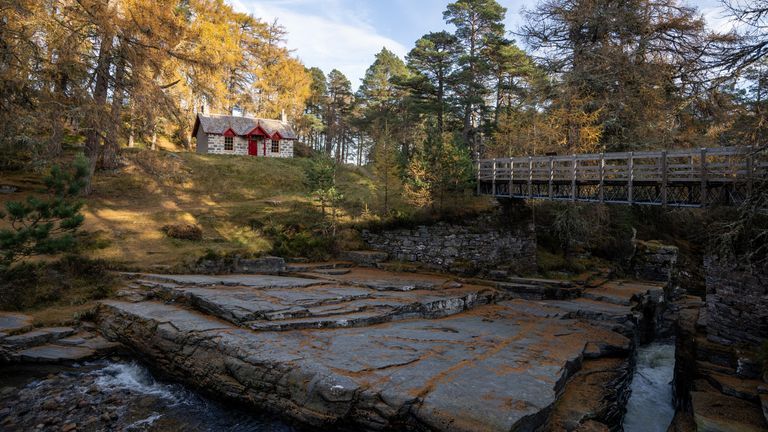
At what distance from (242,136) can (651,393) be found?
36951 millimetres

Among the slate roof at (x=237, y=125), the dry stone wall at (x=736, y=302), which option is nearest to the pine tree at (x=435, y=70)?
the slate roof at (x=237, y=125)

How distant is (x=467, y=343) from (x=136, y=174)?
83.6ft

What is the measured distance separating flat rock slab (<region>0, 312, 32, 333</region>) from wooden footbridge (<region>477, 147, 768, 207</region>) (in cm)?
1703

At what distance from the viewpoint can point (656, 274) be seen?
24906mm

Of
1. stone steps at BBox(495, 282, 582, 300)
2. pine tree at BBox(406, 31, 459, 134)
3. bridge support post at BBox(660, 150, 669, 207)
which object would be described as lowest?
stone steps at BBox(495, 282, 582, 300)

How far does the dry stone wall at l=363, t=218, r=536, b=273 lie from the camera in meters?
20.7

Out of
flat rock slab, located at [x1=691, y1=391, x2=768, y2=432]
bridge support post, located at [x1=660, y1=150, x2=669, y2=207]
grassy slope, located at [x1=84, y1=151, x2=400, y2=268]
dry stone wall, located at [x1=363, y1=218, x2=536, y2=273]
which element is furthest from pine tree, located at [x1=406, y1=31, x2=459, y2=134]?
flat rock slab, located at [x1=691, y1=391, x2=768, y2=432]

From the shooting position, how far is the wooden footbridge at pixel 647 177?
12.0 metres

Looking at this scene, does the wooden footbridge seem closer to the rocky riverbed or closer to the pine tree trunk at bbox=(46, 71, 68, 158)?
the rocky riverbed

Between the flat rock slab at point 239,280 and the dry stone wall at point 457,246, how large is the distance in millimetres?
6363

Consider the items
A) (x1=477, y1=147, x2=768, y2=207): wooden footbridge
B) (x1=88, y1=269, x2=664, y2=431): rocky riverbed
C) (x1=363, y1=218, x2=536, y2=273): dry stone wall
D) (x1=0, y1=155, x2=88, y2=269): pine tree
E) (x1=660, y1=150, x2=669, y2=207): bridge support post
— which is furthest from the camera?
(x1=363, y1=218, x2=536, y2=273): dry stone wall

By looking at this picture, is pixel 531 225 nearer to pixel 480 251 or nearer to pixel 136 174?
pixel 480 251

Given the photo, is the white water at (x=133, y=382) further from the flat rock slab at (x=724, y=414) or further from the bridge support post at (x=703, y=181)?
the bridge support post at (x=703, y=181)

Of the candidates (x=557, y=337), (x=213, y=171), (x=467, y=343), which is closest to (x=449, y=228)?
(x=557, y=337)
